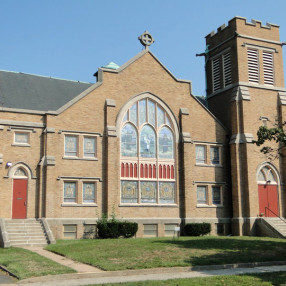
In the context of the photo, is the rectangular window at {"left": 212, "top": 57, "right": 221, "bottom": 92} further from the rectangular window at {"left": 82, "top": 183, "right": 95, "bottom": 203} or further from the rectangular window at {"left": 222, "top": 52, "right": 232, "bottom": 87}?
the rectangular window at {"left": 82, "top": 183, "right": 95, "bottom": 203}

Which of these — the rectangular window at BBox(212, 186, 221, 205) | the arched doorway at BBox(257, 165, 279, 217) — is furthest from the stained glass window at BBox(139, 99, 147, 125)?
the arched doorway at BBox(257, 165, 279, 217)

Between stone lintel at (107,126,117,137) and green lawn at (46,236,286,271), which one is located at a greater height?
stone lintel at (107,126,117,137)

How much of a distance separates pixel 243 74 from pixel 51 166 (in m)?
15.6

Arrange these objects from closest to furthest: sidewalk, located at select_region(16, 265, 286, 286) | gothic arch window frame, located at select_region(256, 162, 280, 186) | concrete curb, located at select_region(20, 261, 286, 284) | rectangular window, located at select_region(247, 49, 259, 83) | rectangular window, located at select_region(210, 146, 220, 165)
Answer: sidewalk, located at select_region(16, 265, 286, 286) → concrete curb, located at select_region(20, 261, 286, 284) → gothic arch window frame, located at select_region(256, 162, 280, 186) → rectangular window, located at select_region(210, 146, 220, 165) → rectangular window, located at select_region(247, 49, 259, 83)

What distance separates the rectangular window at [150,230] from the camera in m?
28.5

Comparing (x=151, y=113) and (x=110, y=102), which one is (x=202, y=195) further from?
(x=110, y=102)

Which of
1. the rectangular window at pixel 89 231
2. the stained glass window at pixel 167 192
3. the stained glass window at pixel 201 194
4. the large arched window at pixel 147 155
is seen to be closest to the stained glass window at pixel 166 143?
the large arched window at pixel 147 155

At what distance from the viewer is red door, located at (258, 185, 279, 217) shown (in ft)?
103

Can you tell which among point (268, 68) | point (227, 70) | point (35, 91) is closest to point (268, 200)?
point (268, 68)

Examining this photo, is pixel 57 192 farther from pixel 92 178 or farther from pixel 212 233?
pixel 212 233

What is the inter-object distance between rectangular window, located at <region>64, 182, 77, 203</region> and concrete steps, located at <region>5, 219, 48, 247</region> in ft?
7.56

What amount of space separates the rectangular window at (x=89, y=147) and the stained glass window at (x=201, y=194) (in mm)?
7850

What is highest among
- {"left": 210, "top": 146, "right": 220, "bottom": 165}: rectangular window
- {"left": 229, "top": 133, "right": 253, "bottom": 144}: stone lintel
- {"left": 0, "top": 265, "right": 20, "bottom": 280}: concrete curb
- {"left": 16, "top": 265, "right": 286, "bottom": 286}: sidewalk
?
{"left": 229, "top": 133, "right": 253, "bottom": 144}: stone lintel

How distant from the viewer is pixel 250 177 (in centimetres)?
3058
